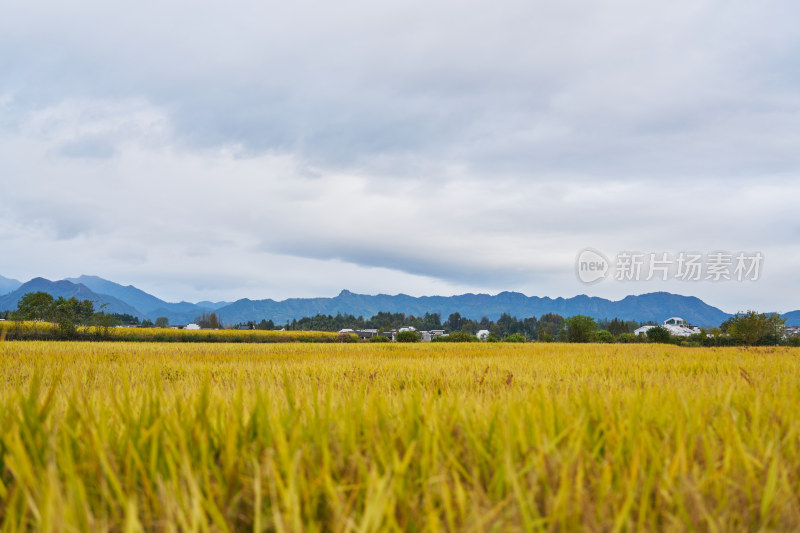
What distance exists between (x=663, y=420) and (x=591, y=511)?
3.47 ft

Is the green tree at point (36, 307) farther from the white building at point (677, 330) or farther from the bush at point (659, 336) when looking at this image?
the white building at point (677, 330)

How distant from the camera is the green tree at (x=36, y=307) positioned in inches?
1590

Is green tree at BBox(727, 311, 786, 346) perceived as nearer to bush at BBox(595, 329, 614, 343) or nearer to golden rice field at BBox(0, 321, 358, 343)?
bush at BBox(595, 329, 614, 343)

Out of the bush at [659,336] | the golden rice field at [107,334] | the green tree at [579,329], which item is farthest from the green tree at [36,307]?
the bush at [659,336]

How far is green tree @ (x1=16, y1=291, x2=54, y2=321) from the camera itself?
1590 inches

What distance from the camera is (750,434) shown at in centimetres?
174

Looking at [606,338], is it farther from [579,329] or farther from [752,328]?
[752,328]

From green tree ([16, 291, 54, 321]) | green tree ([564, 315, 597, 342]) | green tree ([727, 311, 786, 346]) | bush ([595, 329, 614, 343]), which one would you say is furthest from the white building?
green tree ([16, 291, 54, 321])

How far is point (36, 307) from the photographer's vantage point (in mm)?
43875

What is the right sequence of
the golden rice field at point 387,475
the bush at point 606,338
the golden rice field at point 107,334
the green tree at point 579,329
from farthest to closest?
the bush at point 606,338, the green tree at point 579,329, the golden rice field at point 107,334, the golden rice field at point 387,475

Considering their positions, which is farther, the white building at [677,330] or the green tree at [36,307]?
the white building at [677,330]

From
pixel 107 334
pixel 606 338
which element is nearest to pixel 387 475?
pixel 107 334

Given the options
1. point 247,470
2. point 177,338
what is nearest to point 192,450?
point 247,470

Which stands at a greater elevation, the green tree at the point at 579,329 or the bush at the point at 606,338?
the green tree at the point at 579,329
